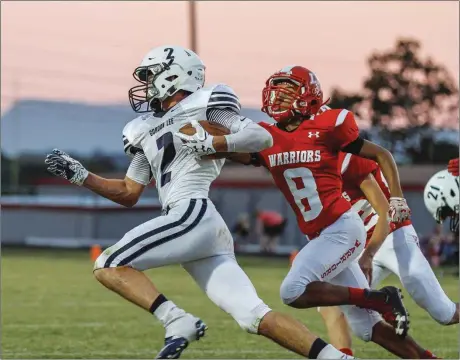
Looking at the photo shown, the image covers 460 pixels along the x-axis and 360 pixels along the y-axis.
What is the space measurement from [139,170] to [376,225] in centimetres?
167

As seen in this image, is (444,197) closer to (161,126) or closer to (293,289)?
(293,289)

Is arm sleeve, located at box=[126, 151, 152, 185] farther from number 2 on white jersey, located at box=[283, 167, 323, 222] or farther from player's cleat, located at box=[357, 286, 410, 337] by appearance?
player's cleat, located at box=[357, 286, 410, 337]

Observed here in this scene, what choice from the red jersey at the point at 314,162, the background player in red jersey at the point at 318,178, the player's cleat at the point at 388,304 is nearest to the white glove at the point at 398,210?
the background player in red jersey at the point at 318,178

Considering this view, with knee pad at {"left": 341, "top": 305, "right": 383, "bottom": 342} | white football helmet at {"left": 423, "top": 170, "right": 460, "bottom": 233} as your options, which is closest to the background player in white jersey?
knee pad at {"left": 341, "top": 305, "right": 383, "bottom": 342}

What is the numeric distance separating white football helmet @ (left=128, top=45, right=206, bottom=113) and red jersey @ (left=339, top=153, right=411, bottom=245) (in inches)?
52.1

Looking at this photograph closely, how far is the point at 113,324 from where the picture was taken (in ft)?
37.6

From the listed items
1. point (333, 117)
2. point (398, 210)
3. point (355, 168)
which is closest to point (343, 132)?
point (333, 117)

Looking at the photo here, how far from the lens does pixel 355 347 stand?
376 inches

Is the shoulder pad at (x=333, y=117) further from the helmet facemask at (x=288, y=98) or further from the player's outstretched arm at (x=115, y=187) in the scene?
the player's outstretched arm at (x=115, y=187)

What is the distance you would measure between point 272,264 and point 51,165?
57.5 feet

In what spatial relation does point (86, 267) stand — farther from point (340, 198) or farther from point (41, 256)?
point (340, 198)

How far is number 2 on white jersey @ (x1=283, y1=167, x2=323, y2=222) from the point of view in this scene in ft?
23.0

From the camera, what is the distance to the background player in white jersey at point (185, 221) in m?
6.30

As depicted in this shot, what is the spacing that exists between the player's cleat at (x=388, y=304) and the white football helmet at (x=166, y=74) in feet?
5.36
